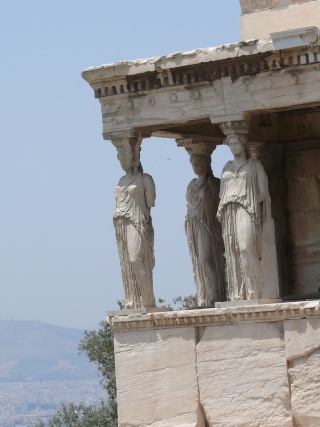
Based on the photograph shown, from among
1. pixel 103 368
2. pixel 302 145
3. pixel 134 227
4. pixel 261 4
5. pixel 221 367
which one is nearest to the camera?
pixel 221 367

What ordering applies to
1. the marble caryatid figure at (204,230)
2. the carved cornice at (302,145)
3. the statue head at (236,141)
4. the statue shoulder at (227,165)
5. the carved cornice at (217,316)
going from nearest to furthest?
the carved cornice at (217,316) → the statue head at (236,141) → the statue shoulder at (227,165) → the marble caryatid figure at (204,230) → the carved cornice at (302,145)

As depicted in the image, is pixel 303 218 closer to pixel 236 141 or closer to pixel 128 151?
pixel 236 141

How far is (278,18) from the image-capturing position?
69.8 ft

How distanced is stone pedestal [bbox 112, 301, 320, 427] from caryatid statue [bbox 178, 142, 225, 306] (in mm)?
1343

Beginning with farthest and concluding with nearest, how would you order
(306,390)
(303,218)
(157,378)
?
(303,218), (157,378), (306,390)

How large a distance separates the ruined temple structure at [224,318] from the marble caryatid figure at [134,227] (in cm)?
23

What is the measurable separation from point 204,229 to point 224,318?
1.82 meters

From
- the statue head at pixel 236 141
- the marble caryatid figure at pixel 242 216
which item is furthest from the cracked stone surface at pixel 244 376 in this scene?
the statue head at pixel 236 141

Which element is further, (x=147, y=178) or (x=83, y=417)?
(x=83, y=417)

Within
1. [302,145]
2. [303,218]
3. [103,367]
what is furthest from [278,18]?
[103,367]

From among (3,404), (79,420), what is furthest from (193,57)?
(3,404)

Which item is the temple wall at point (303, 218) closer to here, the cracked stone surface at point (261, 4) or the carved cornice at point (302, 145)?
the carved cornice at point (302, 145)

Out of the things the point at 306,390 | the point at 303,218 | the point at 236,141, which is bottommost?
the point at 306,390

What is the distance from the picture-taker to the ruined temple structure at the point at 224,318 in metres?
20.1
